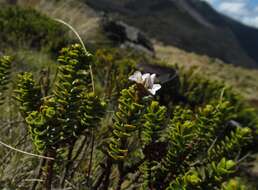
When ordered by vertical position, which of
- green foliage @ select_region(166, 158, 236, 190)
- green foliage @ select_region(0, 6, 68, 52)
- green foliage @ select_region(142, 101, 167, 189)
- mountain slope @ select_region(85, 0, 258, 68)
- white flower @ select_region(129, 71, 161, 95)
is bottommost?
green foliage @ select_region(166, 158, 236, 190)

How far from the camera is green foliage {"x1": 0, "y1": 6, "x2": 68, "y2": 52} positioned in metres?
6.91

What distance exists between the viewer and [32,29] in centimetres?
Result: 773

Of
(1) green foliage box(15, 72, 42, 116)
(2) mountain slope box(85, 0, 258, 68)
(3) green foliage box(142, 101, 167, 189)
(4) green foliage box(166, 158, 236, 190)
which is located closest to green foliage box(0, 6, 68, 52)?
(1) green foliage box(15, 72, 42, 116)

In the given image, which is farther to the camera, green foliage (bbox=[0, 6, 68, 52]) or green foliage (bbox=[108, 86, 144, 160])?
green foliage (bbox=[0, 6, 68, 52])

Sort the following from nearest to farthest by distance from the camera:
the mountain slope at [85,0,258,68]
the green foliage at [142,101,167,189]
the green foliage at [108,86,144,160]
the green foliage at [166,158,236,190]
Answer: the green foliage at [166,158,236,190]
the green foliage at [108,86,144,160]
the green foliage at [142,101,167,189]
the mountain slope at [85,0,258,68]

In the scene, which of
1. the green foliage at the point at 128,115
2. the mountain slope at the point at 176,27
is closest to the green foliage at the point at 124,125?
the green foliage at the point at 128,115

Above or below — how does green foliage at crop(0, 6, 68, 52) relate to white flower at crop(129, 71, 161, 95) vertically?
above

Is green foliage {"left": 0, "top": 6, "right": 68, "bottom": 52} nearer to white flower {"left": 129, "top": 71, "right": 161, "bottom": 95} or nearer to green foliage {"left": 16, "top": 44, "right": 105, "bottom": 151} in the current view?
green foliage {"left": 16, "top": 44, "right": 105, "bottom": 151}

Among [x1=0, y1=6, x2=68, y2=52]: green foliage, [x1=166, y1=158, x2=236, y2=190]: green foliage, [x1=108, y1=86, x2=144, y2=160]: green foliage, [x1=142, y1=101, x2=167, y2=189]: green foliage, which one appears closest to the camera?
[x1=166, y1=158, x2=236, y2=190]: green foliage

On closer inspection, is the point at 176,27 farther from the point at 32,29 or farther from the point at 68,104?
the point at 68,104

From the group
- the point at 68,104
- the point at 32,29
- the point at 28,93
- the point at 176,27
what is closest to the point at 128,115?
the point at 68,104

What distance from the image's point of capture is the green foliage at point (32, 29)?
6.91 m

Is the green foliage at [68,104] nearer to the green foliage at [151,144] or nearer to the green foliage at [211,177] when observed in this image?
the green foliage at [151,144]

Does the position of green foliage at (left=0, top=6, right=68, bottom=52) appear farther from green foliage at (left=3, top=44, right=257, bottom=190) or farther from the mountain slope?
the mountain slope
